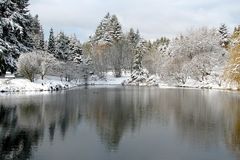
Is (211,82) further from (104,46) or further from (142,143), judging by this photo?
(142,143)

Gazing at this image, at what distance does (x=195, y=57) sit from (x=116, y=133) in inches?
1940

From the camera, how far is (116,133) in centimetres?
1583

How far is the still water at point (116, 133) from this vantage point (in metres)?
12.2

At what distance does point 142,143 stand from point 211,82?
157ft

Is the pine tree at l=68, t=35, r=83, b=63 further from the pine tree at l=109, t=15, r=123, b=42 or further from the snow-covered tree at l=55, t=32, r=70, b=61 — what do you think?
the pine tree at l=109, t=15, r=123, b=42

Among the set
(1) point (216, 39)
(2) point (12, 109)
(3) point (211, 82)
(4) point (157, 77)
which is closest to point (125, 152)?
(2) point (12, 109)

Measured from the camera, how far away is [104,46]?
8438 centimetres

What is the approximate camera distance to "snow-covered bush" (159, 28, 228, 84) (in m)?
62.0

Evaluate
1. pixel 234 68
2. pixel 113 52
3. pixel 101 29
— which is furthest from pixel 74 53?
pixel 234 68

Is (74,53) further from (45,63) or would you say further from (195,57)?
(195,57)

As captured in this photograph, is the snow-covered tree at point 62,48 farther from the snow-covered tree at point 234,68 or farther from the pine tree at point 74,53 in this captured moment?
the snow-covered tree at point 234,68

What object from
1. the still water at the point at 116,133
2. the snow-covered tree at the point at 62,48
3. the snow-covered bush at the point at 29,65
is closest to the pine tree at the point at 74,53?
the snow-covered tree at the point at 62,48

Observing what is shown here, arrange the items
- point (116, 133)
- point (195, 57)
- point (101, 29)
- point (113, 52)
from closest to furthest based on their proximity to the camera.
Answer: point (116, 133)
point (195, 57)
point (113, 52)
point (101, 29)

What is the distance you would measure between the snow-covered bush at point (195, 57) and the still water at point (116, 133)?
37888 millimetres
